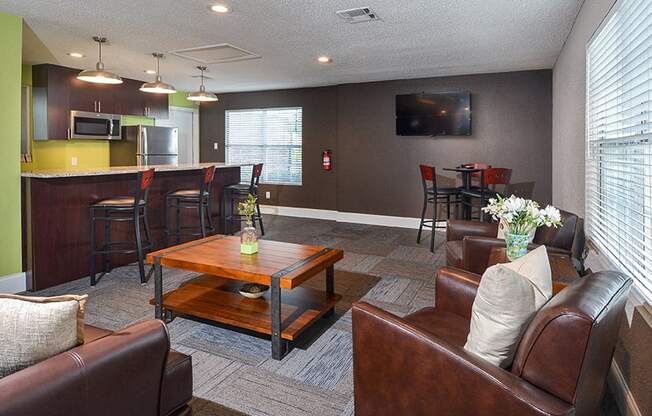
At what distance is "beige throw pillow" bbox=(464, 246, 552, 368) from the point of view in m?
1.42

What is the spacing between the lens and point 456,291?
221cm

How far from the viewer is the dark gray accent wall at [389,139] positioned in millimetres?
6254

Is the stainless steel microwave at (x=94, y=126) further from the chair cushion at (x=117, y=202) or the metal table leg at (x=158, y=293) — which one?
the metal table leg at (x=158, y=293)

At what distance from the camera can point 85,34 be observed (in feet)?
14.6

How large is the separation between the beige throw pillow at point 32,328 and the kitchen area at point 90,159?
9.58ft

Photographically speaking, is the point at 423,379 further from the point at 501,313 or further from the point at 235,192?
the point at 235,192

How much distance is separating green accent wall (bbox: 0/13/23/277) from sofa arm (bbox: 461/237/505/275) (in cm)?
361

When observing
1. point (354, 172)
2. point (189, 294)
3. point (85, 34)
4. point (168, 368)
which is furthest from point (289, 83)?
point (168, 368)

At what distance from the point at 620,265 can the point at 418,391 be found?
1.54m

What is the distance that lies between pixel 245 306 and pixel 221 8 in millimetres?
2349

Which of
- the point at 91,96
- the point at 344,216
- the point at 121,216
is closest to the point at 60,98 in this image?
the point at 91,96

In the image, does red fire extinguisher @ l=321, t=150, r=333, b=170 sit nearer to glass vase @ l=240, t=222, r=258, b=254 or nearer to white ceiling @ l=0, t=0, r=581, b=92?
white ceiling @ l=0, t=0, r=581, b=92

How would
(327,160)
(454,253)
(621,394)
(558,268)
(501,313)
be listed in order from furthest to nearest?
Result: 1. (327,160)
2. (454,253)
3. (558,268)
4. (621,394)
5. (501,313)

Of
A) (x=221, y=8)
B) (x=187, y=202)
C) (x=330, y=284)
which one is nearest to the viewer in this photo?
(x=330, y=284)
